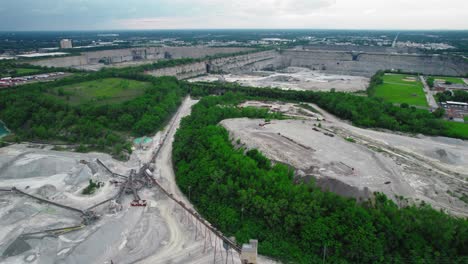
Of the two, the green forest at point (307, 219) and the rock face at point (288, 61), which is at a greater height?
the rock face at point (288, 61)

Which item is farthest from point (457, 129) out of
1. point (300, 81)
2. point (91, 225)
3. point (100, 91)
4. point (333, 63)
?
point (333, 63)

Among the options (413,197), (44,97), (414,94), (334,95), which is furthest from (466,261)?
(44,97)

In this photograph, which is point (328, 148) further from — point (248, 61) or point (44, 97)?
point (248, 61)

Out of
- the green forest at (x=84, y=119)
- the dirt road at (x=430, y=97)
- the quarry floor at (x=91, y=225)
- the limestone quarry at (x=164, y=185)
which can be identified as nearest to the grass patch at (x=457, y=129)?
the limestone quarry at (x=164, y=185)

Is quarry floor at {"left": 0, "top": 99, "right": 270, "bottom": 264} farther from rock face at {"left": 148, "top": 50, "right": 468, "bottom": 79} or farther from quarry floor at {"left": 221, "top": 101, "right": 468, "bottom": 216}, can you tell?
rock face at {"left": 148, "top": 50, "right": 468, "bottom": 79}

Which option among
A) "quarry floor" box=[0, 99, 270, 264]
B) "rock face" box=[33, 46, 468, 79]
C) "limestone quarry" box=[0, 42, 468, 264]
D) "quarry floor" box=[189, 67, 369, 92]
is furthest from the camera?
"rock face" box=[33, 46, 468, 79]

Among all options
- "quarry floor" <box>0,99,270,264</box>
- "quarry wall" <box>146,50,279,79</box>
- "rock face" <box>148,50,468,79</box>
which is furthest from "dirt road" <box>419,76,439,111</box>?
"quarry wall" <box>146,50,279,79</box>

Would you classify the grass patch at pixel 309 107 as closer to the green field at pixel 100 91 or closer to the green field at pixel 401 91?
the green field at pixel 401 91
